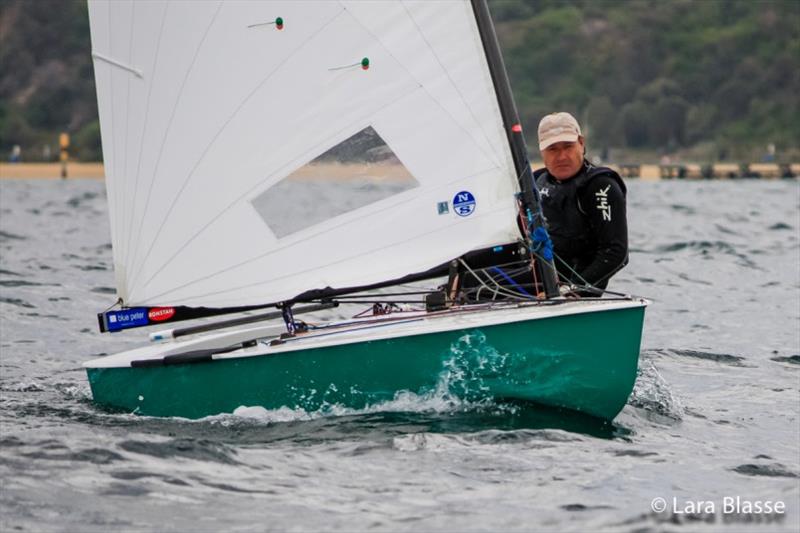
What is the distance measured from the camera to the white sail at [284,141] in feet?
21.1

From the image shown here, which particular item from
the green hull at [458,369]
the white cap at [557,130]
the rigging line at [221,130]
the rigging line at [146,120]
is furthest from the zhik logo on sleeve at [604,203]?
the rigging line at [146,120]

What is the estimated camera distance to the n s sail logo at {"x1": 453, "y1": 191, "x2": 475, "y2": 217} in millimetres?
6449

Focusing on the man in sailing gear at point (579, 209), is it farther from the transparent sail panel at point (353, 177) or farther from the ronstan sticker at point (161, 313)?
the ronstan sticker at point (161, 313)

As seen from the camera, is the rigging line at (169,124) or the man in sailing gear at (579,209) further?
the man in sailing gear at (579,209)

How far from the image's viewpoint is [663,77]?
271 ft

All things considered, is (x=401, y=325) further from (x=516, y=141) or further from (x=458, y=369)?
(x=516, y=141)

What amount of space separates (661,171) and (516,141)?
5672 cm

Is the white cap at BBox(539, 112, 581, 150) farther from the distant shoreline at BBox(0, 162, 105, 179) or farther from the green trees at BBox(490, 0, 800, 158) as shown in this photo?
the green trees at BBox(490, 0, 800, 158)

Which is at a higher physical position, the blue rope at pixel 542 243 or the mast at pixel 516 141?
the mast at pixel 516 141

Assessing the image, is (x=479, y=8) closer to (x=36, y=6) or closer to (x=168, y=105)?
(x=168, y=105)

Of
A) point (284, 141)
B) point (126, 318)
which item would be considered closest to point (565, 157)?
point (284, 141)

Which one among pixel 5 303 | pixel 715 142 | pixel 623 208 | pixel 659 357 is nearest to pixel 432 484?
pixel 623 208

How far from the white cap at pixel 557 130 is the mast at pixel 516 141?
344 millimetres

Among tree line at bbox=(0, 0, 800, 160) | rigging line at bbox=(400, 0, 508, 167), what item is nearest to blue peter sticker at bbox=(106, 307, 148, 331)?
rigging line at bbox=(400, 0, 508, 167)
